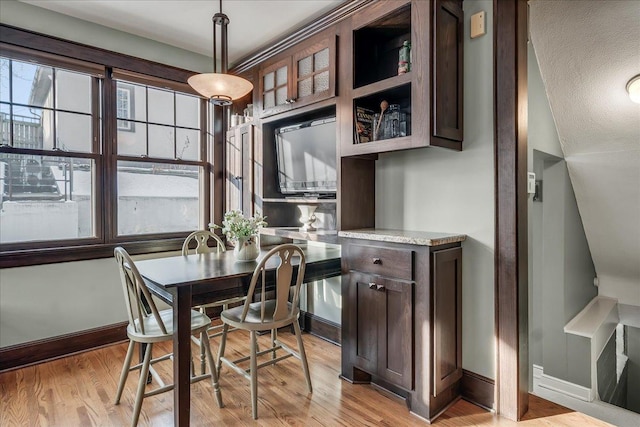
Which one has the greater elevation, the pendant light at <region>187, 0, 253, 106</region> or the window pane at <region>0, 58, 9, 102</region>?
the window pane at <region>0, 58, 9, 102</region>

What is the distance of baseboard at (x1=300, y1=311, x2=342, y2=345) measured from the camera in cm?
305

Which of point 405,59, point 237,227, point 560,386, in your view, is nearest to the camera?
point 405,59

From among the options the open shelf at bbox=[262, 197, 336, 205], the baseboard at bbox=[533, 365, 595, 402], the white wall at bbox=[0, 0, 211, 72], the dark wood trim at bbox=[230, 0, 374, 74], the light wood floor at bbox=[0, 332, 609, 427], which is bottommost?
the baseboard at bbox=[533, 365, 595, 402]

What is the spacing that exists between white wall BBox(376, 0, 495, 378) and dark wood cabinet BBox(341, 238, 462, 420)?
81 mm

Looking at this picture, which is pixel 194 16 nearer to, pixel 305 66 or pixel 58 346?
pixel 305 66

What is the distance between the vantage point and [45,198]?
2900 millimetres

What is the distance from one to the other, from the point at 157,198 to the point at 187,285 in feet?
6.47

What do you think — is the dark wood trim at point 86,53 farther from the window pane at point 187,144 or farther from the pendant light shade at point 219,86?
the pendant light shade at point 219,86

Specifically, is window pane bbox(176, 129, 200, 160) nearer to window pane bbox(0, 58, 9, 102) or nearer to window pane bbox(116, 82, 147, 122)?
window pane bbox(116, 82, 147, 122)

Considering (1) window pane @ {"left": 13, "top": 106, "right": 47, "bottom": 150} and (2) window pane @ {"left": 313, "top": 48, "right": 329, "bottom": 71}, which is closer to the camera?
(2) window pane @ {"left": 313, "top": 48, "right": 329, "bottom": 71}

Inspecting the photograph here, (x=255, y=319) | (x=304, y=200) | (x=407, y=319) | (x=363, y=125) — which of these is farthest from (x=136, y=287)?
(x=363, y=125)

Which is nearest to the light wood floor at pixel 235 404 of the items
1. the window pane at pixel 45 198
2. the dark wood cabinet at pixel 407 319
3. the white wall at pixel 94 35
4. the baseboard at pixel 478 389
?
the baseboard at pixel 478 389

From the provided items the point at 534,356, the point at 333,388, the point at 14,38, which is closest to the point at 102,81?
the point at 14,38

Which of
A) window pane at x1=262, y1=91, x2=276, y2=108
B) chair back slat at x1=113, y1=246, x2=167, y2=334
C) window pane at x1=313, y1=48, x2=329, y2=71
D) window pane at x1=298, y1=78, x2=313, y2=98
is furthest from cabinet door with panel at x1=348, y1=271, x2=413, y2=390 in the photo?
window pane at x1=262, y1=91, x2=276, y2=108
